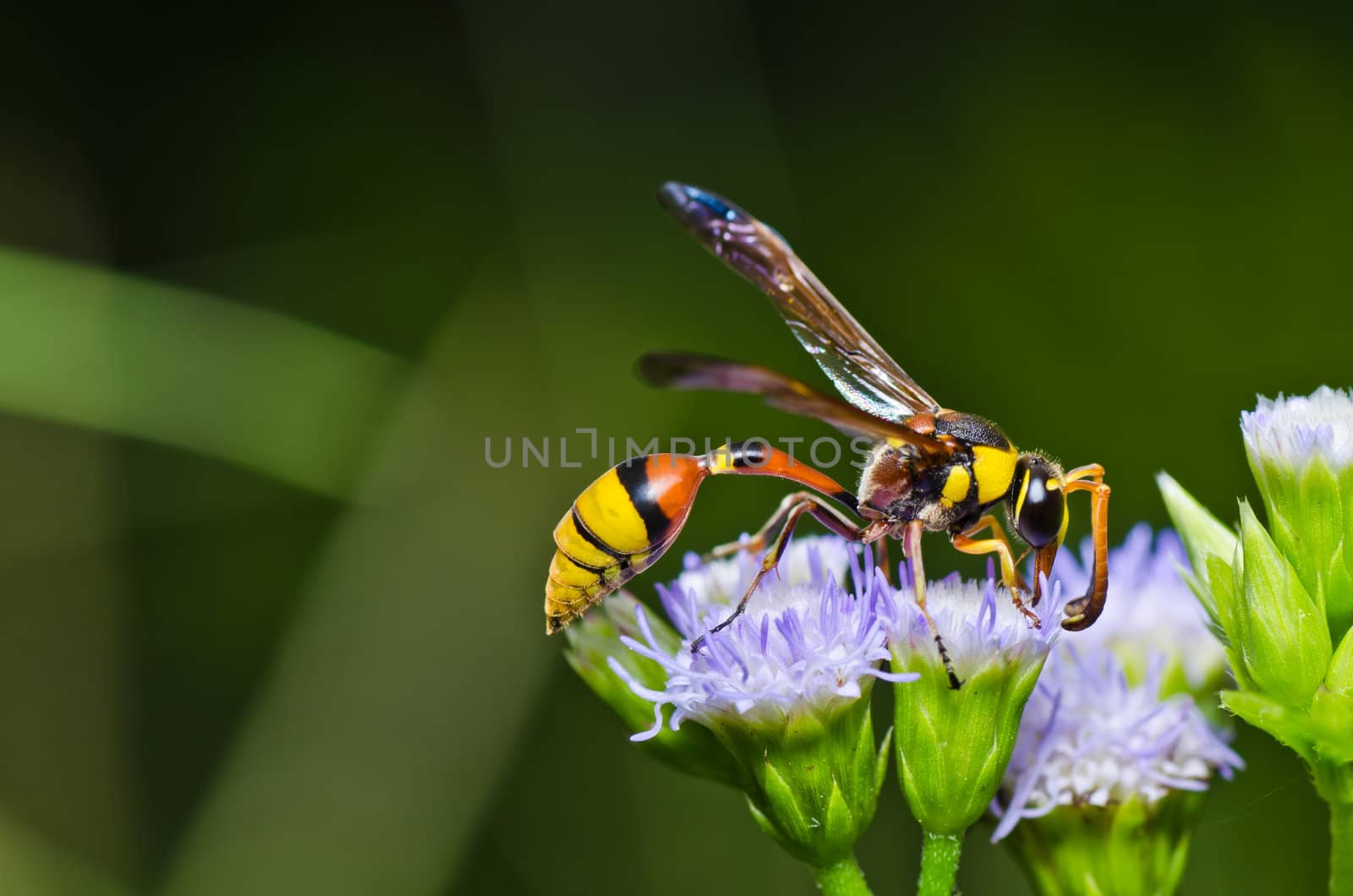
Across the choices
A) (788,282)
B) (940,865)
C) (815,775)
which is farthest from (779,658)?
(788,282)

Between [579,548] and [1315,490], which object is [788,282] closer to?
[579,548]

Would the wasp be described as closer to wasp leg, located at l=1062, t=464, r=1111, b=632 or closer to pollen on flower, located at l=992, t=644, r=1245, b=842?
wasp leg, located at l=1062, t=464, r=1111, b=632

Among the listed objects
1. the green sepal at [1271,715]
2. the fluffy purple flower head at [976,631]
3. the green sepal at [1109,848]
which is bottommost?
the green sepal at [1109,848]

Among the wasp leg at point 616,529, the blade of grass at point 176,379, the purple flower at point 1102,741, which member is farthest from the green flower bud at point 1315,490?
the blade of grass at point 176,379

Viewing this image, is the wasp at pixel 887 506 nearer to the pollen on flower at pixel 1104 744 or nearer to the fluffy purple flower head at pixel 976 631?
the fluffy purple flower head at pixel 976 631

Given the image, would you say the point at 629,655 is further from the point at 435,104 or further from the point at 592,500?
the point at 435,104

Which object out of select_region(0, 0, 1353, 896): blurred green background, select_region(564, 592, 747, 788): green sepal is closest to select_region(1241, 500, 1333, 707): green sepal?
select_region(564, 592, 747, 788): green sepal
